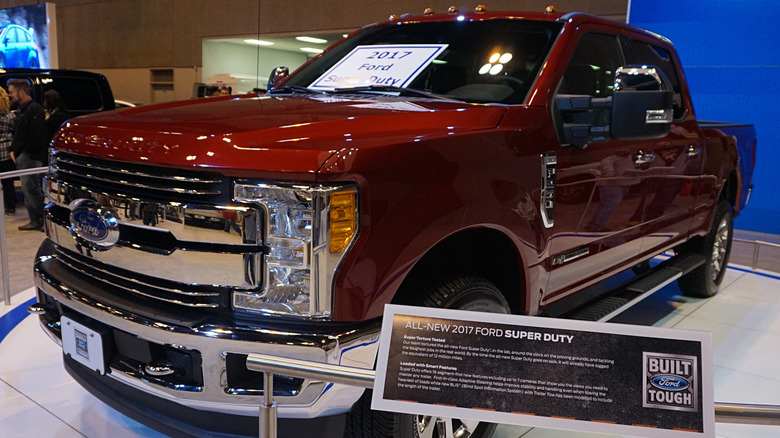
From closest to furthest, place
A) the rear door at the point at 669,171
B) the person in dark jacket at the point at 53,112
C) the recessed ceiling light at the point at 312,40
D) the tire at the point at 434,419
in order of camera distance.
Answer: the tire at the point at 434,419, the rear door at the point at 669,171, the person in dark jacket at the point at 53,112, the recessed ceiling light at the point at 312,40

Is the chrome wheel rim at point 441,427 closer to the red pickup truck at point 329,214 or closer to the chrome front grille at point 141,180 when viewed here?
the red pickup truck at point 329,214

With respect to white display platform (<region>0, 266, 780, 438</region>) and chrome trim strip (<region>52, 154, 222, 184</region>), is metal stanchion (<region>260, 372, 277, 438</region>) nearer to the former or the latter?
chrome trim strip (<region>52, 154, 222, 184</region>)

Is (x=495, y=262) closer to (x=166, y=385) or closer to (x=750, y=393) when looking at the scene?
(x=166, y=385)

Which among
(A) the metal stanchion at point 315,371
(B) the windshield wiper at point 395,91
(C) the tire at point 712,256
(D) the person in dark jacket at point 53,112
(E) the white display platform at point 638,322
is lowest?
(E) the white display platform at point 638,322

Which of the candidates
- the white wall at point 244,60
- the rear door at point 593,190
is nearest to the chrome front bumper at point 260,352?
the rear door at point 593,190

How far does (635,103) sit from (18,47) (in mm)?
14919

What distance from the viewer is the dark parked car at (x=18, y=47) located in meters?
13.6

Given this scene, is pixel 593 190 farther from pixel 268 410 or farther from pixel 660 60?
pixel 268 410

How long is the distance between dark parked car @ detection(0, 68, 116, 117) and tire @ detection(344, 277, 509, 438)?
24.4 feet

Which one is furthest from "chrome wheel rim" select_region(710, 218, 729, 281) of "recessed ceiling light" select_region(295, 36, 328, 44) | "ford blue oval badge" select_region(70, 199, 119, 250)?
"recessed ceiling light" select_region(295, 36, 328, 44)

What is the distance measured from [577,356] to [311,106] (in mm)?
1360

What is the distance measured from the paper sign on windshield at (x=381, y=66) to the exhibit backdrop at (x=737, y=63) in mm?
6129

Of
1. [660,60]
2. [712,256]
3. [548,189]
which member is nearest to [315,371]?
[548,189]

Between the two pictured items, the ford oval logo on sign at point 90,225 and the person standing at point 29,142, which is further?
the person standing at point 29,142
